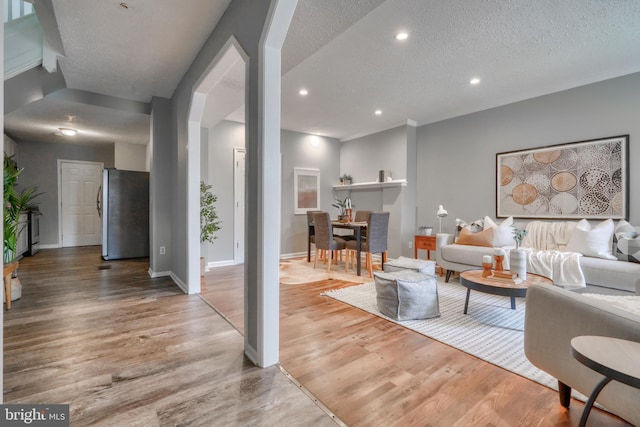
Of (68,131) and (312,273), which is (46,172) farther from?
(312,273)

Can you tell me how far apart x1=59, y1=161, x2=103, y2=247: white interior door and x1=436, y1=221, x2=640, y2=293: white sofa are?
7.98m

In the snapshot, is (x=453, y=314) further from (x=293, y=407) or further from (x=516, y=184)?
(x=516, y=184)

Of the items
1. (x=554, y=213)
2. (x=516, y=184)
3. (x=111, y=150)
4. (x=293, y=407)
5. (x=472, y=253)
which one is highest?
(x=111, y=150)

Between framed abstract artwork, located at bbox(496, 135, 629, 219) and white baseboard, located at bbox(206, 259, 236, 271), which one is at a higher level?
framed abstract artwork, located at bbox(496, 135, 629, 219)

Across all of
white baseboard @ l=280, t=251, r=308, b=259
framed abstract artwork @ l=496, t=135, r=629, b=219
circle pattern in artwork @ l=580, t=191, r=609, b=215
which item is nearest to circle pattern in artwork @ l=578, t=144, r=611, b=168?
framed abstract artwork @ l=496, t=135, r=629, b=219

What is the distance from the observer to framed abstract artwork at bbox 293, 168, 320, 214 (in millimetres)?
5965

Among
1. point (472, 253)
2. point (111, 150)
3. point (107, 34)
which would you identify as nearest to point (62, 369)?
point (107, 34)

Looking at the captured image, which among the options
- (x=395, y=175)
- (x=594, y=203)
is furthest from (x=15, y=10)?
(x=594, y=203)

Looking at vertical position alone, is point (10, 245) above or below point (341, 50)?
below

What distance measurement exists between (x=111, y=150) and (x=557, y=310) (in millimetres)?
8878

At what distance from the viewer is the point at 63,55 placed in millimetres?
2947

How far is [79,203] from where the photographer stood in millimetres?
7066

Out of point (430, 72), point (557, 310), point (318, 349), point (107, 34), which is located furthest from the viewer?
point (430, 72)

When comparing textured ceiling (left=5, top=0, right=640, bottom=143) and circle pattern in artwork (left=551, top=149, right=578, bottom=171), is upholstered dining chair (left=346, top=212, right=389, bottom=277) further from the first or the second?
circle pattern in artwork (left=551, top=149, right=578, bottom=171)
